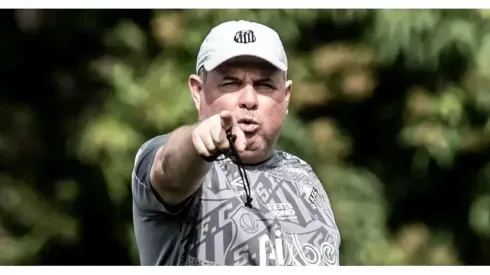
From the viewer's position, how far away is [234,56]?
4.25ft

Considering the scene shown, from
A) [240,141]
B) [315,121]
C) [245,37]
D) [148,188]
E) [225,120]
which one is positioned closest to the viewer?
[225,120]

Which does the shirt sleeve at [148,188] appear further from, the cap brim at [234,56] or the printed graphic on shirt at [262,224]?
the cap brim at [234,56]

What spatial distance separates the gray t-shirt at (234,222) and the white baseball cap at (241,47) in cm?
15

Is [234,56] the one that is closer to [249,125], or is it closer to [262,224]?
[249,125]

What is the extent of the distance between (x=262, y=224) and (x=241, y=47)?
10.1 inches

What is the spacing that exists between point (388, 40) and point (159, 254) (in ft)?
4.07

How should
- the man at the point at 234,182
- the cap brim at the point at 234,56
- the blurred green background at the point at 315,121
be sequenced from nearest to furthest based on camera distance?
the man at the point at 234,182 → the cap brim at the point at 234,56 → the blurred green background at the point at 315,121

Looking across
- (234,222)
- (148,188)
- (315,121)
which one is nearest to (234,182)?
(234,222)

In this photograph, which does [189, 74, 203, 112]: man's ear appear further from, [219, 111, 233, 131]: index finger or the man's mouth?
[219, 111, 233, 131]: index finger

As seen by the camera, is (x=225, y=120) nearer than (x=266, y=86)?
Yes

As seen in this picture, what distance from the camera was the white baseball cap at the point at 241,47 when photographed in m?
1.30

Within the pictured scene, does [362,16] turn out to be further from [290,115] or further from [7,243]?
[7,243]

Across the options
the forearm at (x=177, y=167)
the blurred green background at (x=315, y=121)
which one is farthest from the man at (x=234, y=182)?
the blurred green background at (x=315, y=121)
